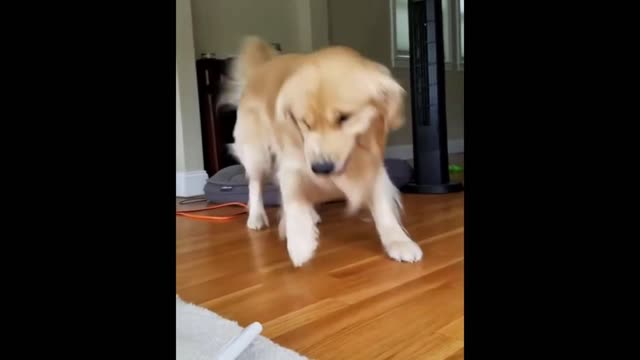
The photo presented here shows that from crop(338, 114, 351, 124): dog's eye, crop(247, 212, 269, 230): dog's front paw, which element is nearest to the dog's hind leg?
crop(247, 212, 269, 230): dog's front paw

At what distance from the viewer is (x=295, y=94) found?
0.58 metres

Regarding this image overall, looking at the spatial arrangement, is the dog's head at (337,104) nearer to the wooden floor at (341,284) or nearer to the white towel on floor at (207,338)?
the wooden floor at (341,284)

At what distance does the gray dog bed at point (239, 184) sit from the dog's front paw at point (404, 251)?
0.12 meters

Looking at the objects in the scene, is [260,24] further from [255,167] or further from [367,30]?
[255,167]

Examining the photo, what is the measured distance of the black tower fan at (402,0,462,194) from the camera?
1.57ft

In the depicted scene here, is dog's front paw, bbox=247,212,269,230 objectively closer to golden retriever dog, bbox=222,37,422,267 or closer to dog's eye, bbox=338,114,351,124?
golden retriever dog, bbox=222,37,422,267

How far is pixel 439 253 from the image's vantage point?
→ 568mm

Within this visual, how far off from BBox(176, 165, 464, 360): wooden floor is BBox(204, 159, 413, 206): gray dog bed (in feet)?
0.11

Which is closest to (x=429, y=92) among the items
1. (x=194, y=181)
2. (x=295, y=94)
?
(x=295, y=94)

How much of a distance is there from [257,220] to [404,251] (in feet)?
0.73
